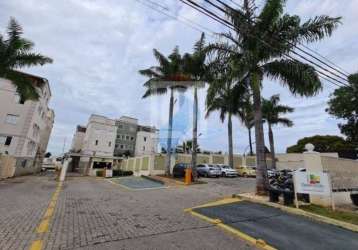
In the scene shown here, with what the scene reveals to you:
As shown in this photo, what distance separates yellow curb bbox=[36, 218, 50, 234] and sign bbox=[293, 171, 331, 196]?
876cm

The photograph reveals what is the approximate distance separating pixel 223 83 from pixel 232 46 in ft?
7.84

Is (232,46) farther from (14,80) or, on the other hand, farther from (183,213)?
(14,80)

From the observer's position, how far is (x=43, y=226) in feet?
17.4

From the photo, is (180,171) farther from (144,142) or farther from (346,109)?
(144,142)

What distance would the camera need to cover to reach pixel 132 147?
54.0m

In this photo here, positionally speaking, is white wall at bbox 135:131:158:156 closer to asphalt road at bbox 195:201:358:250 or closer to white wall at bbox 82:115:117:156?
white wall at bbox 82:115:117:156

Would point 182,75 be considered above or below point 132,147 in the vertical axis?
above

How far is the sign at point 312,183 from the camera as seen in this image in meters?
8.31

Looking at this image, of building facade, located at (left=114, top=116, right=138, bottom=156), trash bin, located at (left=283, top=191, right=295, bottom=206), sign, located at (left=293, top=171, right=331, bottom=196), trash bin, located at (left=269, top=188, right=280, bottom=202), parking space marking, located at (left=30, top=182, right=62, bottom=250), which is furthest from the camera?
building facade, located at (left=114, top=116, right=138, bottom=156)

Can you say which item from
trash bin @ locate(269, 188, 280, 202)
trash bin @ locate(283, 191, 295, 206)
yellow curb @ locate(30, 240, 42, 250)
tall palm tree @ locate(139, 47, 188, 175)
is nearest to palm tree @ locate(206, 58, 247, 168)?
trash bin @ locate(269, 188, 280, 202)

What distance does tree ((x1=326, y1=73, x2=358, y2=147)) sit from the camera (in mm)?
26705

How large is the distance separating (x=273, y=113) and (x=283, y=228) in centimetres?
2784

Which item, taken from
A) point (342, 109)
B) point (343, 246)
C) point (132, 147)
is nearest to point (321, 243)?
point (343, 246)

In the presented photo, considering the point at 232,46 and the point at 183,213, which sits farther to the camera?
the point at 232,46
